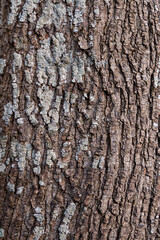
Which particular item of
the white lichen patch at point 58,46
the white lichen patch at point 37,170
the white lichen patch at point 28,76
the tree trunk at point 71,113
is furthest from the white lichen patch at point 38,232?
the white lichen patch at point 58,46

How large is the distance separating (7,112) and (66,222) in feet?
2.31

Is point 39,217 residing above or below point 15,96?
below

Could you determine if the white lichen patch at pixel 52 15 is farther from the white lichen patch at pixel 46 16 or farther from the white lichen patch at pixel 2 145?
the white lichen patch at pixel 2 145

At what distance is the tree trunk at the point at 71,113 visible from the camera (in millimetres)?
1536

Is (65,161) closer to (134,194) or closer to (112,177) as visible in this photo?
(112,177)

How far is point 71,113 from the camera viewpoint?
1.55m

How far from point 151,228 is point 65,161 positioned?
2.17 feet

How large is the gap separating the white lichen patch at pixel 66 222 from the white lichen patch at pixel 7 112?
0.60 meters

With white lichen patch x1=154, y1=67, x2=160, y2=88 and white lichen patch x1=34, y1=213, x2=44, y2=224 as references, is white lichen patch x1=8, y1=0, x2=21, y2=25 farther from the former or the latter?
white lichen patch x1=34, y1=213, x2=44, y2=224

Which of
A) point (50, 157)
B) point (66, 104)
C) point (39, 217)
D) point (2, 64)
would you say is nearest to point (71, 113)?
point (66, 104)

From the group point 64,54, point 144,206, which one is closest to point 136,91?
point 64,54

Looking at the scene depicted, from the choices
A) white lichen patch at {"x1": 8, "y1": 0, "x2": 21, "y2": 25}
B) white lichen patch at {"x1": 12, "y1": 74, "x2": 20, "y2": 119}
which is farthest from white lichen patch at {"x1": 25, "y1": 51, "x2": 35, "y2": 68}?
white lichen patch at {"x1": 8, "y1": 0, "x2": 21, "y2": 25}

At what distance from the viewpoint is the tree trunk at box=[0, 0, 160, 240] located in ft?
5.04

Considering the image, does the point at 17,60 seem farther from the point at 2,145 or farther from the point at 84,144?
the point at 84,144
